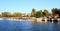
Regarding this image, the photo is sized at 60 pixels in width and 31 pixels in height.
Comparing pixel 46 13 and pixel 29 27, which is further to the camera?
pixel 46 13

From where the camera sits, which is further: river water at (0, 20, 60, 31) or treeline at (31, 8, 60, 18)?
treeline at (31, 8, 60, 18)

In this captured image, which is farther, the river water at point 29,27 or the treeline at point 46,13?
the treeline at point 46,13

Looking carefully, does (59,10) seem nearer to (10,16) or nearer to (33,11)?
(33,11)

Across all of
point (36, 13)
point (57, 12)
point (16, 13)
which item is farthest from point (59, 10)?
point (16, 13)

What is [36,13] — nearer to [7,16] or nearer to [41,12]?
[41,12]

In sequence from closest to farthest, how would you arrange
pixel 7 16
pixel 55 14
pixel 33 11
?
1. pixel 55 14
2. pixel 33 11
3. pixel 7 16

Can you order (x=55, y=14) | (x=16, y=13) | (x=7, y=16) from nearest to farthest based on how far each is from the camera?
(x=55, y=14)
(x=16, y=13)
(x=7, y=16)

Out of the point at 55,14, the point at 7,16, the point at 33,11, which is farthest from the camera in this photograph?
the point at 7,16

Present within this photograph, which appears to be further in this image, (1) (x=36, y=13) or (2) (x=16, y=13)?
(2) (x=16, y=13)

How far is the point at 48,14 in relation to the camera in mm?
53719

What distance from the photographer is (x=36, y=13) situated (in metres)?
54.0

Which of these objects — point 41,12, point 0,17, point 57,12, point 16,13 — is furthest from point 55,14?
point 0,17

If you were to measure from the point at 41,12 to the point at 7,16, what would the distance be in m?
22.8

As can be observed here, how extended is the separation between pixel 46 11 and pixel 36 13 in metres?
3.44
